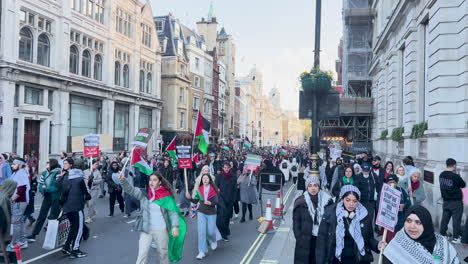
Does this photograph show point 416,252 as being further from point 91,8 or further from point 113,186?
point 91,8

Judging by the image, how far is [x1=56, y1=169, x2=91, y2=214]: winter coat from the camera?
8.14 m

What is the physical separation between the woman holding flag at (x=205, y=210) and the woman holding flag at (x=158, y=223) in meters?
1.86

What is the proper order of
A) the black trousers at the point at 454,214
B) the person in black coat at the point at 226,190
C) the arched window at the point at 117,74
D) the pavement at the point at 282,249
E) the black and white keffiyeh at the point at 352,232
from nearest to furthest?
the black and white keffiyeh at the point at 352,232
the pavement at the point at 282,249
the black trousers at the point at 454,214
the person in black coat at the point at 226,190
the arched window at the point at 117,74

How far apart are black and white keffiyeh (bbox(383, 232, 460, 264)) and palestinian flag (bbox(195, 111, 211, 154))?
9329 millimetres

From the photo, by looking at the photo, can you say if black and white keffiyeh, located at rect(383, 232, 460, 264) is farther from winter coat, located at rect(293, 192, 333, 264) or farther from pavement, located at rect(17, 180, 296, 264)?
pavement, located at rect(17, 180, 296, 264)

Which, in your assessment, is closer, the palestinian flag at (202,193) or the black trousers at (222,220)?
the palestinian flag at (202,193)

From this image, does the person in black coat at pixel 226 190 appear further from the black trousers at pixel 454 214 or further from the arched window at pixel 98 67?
→ the arched window at pixel 98 67

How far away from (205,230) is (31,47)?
826 inches

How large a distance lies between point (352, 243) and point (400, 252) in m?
1.20

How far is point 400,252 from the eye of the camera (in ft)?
12.3

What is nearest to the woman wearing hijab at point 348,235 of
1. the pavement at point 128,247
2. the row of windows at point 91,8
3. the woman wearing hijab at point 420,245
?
the woman wearing hijab at point 420,245

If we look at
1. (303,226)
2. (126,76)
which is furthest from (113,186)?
(126,76)

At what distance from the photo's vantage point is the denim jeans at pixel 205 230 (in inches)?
326

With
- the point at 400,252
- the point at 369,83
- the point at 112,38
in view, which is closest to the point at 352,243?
the point at 400,252
